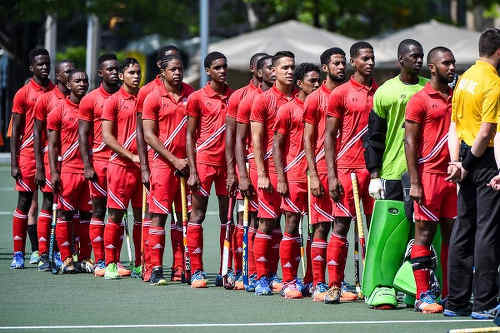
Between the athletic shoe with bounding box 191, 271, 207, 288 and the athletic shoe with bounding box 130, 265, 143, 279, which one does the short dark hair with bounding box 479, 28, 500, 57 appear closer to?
the athletic shoe with bounding box 191, 271, 207, 288

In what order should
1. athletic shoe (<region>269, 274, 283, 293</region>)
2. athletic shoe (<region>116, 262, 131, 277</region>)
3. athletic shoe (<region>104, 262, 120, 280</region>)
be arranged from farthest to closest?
athletic shoe (<region>116, 262, 131, 277</region>)
athletic shoe (<region>104, 262, 120, 280</region>)
athletic shoe (<region>269, 274, 283, 293</region>)

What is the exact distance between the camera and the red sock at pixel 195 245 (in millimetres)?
14305

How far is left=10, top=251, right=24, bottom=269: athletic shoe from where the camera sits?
15995 mm

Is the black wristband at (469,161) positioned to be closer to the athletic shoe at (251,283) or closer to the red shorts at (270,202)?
the red shorts at (270,202)

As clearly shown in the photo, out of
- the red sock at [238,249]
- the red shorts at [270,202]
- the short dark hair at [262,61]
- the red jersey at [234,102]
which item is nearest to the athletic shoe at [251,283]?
the red sock at [238,249]

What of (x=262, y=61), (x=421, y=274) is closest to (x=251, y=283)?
(x=262, y=61)

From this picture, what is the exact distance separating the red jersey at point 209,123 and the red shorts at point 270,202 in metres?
0.88

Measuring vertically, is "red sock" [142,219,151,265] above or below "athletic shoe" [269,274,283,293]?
above

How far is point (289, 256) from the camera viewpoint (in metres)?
13.5


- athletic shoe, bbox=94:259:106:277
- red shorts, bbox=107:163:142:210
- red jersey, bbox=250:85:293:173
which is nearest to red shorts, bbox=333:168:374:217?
red jersey, bbox=250:85:293:173

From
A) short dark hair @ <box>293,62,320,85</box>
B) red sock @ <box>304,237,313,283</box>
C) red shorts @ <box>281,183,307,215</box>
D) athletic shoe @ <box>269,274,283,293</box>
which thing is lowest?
athletic shoe @ <box>269,274,283,293</box>

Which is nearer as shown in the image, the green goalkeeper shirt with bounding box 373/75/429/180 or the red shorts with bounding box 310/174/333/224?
the green goalkeeper shirt with bounding box 373/75/429/180

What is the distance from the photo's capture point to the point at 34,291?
1386cm

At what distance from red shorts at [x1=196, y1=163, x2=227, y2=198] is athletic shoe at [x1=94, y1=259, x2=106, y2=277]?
64.4 inches
